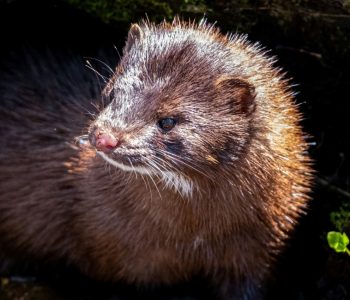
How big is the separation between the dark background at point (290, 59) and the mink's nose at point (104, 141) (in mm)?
1568

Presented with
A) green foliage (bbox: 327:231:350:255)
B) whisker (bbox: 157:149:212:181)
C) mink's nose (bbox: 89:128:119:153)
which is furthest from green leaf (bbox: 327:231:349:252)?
mink's nose (bbox: 89:128:119:153)

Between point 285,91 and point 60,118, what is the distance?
145cm

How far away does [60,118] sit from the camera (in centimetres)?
448

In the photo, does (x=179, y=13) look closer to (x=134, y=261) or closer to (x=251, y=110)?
(x=251, y=110)

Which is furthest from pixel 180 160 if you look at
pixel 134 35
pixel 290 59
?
pixel 290 59

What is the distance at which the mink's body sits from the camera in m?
3.27

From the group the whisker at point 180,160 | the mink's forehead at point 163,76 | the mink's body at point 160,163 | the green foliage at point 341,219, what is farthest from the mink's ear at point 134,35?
the green foliage at point 341,219

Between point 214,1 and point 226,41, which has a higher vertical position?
point 214,1

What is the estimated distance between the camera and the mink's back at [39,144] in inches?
173

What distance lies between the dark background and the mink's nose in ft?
5.14

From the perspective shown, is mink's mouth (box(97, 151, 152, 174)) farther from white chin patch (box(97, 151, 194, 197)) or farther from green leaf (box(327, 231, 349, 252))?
green leaf (box(327, 231, 349, 252))

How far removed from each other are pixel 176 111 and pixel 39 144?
4.98ft

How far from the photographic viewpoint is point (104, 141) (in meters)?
3.08

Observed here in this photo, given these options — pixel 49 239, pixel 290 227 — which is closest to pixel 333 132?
pixel 290 227
